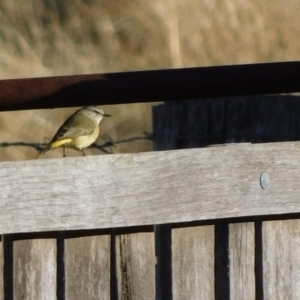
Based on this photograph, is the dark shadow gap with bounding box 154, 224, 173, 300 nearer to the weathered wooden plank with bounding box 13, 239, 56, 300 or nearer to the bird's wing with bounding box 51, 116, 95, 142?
the weathered wooden plank with bounding box 13, 239, 56, 300

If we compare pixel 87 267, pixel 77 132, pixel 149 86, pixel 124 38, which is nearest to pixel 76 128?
pixel 77 132

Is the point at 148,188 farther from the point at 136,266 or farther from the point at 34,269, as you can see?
the point at 34,269

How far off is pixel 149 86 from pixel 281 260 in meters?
0.59

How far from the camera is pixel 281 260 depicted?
282cm

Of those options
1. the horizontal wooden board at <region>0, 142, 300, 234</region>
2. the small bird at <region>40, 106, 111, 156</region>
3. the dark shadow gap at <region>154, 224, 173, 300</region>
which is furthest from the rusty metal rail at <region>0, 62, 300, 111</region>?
the small bird at <region>40, 106, 111, 156</region>

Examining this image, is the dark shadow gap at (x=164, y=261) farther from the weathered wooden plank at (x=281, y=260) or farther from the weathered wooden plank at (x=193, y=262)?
the weathered wooden plank at (x=281, y=260)

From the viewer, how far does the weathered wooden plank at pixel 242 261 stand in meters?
2.79

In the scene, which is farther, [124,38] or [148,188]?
[124,38]

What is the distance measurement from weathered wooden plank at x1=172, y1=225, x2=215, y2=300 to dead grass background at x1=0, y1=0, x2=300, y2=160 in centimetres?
561

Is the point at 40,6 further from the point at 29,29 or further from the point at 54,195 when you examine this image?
the point at 54,195

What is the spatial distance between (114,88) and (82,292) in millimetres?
551

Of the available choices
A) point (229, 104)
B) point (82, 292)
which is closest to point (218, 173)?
point (82, 292)

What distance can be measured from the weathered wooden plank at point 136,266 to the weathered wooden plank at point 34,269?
179 mm

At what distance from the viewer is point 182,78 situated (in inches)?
111
